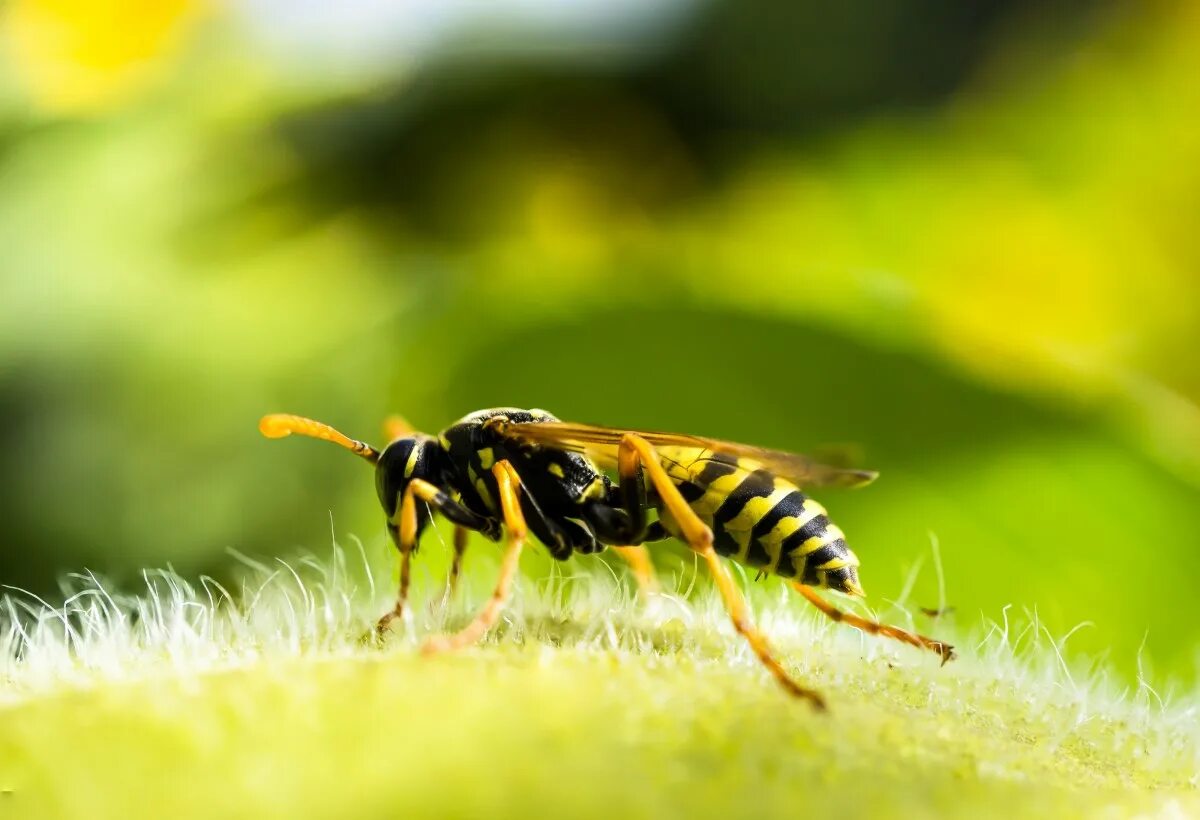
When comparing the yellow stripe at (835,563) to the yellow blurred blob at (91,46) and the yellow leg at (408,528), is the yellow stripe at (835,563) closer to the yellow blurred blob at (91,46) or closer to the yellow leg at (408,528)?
the yellow leg at (408,528)

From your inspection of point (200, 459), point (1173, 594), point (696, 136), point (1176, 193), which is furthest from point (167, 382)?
point (1176, 193)

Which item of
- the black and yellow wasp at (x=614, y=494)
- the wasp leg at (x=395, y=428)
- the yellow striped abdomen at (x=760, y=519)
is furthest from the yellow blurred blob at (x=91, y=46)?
the yellow striped abdomen at (x=760, y=519)

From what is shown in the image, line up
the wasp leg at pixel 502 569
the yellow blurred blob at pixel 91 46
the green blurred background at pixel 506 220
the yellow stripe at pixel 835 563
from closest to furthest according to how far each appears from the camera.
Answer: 1. the wasp leg at pixel 502 569
2. the yellow stripe at pixel 835 563
3. the green blurred background at pixel 506 220
4. the yellow blurred blob at pixel 91 46

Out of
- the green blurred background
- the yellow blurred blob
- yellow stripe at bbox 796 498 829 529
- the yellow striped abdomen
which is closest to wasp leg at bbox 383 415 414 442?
the green blurred background

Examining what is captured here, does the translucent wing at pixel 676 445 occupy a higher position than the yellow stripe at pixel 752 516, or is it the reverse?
the translucent wing at pixel 676 445

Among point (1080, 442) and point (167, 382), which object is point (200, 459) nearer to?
point (167, 382)

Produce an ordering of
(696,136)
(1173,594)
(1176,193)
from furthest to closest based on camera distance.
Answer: (696,136)
(1176,193)
(1173,594)

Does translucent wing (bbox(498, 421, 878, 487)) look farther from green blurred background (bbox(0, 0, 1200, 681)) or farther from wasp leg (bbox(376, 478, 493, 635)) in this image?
green blurred background (bbox(0, 0, 1200, 681))
